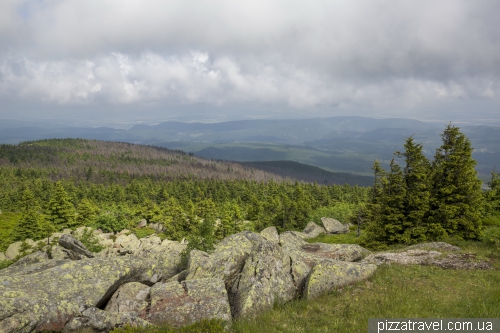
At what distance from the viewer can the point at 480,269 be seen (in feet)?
55.2

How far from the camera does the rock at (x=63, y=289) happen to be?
10266mm

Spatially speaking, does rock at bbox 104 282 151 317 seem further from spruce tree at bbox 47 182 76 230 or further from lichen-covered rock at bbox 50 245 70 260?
spruce tree at bbox 47 182 76 230

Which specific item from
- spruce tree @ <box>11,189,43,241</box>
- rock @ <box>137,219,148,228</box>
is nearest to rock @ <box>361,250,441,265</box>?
spruce tree @ <box>11,189,43,241</box>

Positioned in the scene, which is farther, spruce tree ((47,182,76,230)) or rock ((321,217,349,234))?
spruce tree ((47,182,76,230))

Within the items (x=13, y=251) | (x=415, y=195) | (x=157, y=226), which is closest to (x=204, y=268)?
(x=415, y=195)

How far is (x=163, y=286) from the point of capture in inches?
516

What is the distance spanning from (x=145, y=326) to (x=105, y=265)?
5.43m

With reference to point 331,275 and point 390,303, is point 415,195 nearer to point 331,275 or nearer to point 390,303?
point 331,275

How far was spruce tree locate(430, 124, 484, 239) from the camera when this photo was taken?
27.1 m

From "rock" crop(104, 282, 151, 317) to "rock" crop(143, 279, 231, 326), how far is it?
77 cm

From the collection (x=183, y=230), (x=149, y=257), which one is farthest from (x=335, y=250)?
(x=183, y=230)

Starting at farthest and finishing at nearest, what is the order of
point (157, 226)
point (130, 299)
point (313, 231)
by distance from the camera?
point (157, 226) < point (313, 231) < point (130, 299)

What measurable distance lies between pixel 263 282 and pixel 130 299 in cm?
652

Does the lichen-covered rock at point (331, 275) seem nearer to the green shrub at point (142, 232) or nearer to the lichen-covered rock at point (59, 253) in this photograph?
the lichen-covered rock at point (59, 253)
